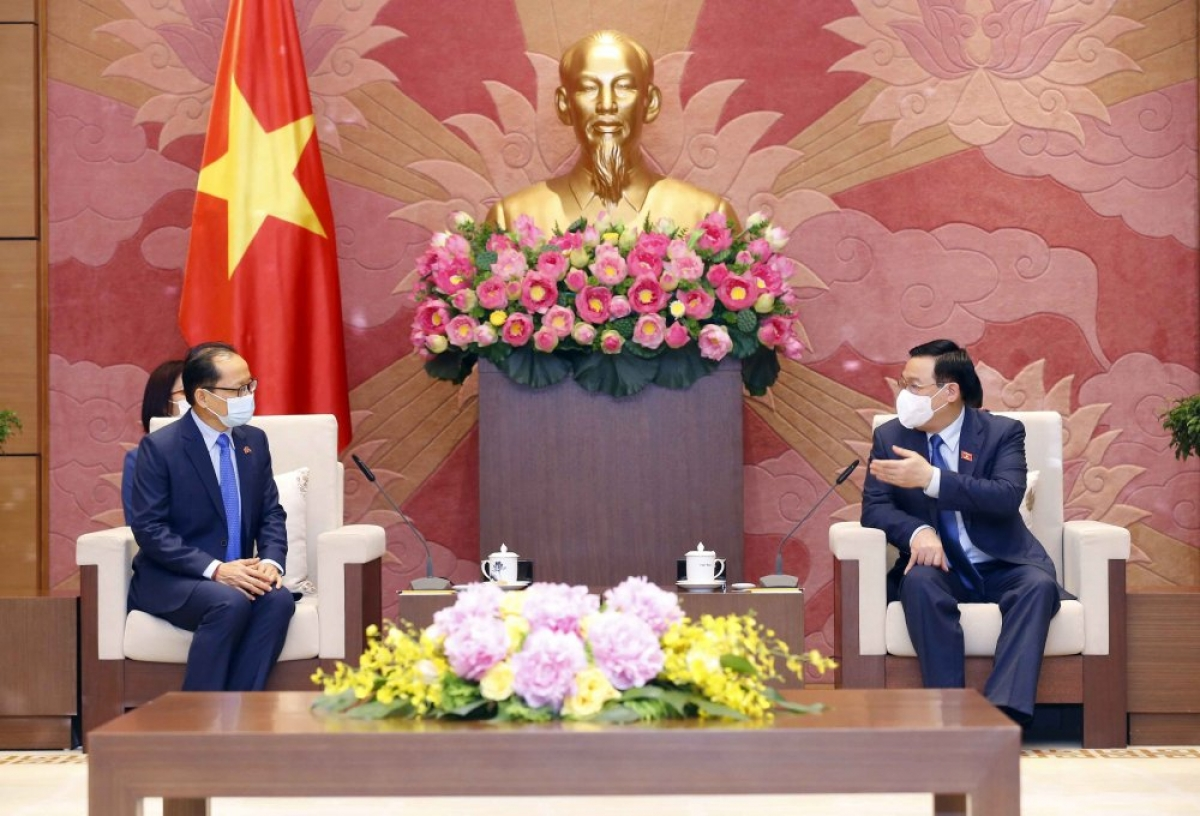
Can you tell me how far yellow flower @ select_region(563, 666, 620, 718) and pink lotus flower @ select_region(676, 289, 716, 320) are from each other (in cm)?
226

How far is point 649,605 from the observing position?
223 cm

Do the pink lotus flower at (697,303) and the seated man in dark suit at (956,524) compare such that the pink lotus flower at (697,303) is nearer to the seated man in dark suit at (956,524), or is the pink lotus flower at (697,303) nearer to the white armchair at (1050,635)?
the seated man in dark suit at (956,524)

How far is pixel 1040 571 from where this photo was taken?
155 inches

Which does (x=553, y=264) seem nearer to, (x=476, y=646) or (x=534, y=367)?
(x=534, y=367)

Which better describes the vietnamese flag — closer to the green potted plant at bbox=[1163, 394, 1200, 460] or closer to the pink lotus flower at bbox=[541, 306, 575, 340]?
the pink lotus flower at bbox=[541, 306, 575, 340]

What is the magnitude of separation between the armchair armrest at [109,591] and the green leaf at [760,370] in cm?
191

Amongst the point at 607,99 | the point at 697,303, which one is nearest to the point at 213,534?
the point at 697,303

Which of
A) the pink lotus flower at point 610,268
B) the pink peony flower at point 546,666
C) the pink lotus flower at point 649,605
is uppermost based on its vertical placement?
the pink lotus flower at point 610,268

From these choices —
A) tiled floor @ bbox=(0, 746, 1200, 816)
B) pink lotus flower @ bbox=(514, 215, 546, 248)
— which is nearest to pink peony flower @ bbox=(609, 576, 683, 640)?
tiled floor @ bbox=(0, 746, 1200, 816)

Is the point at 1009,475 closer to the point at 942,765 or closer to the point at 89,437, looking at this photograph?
the point at 942,765

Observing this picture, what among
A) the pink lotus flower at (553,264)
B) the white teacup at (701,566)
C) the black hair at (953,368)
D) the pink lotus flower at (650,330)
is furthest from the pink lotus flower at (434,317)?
the black hair at (953,368)

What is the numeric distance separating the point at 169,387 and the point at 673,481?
1.55 m

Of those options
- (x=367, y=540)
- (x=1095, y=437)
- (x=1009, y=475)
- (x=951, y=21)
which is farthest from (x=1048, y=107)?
(x=367, y=540)

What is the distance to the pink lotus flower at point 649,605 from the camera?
2219 millimetres
